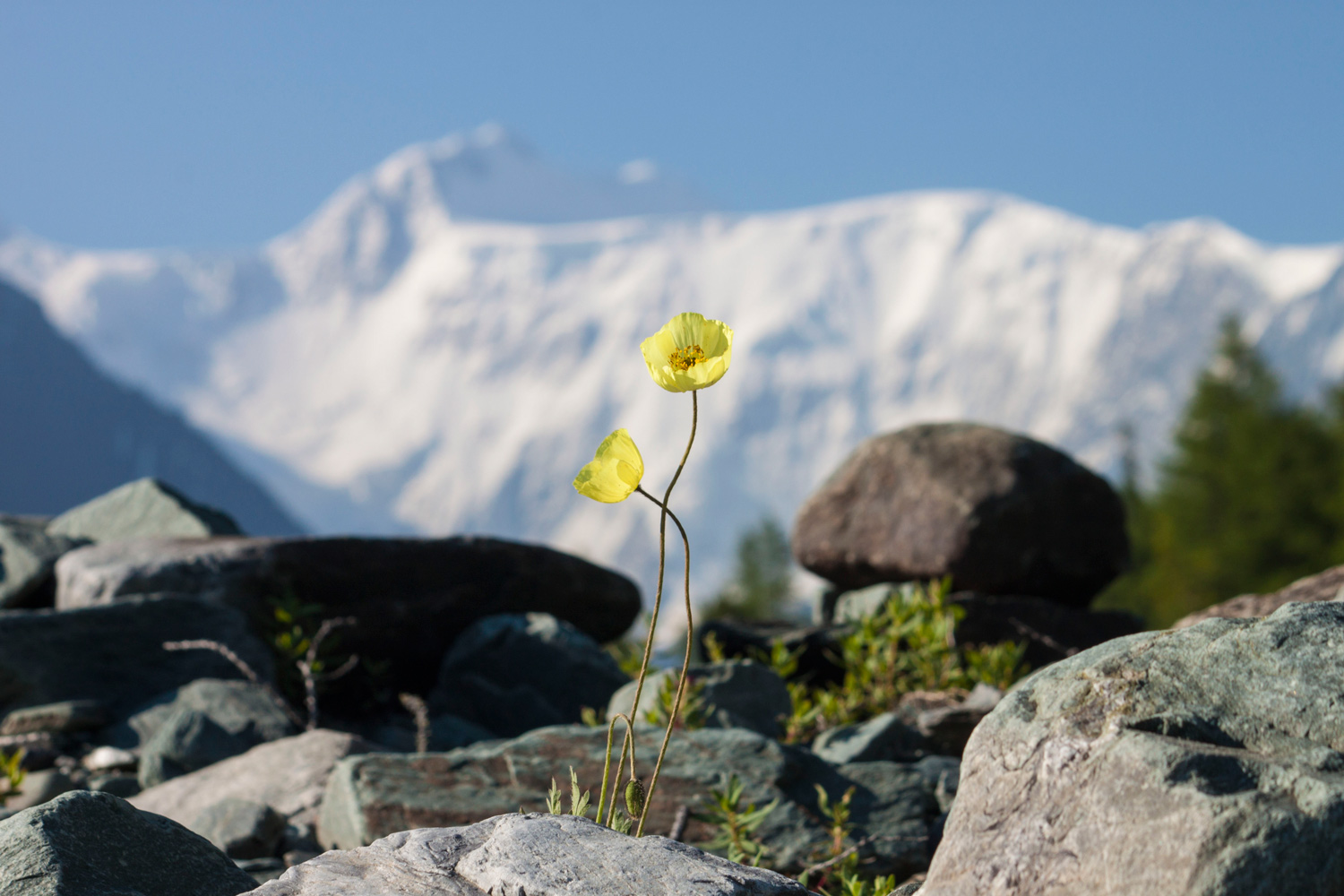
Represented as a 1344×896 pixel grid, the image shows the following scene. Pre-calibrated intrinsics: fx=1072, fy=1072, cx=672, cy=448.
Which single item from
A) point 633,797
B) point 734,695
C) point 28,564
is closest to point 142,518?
point 28,564

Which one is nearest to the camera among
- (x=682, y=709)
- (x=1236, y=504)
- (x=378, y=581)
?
(x=682, y=709)

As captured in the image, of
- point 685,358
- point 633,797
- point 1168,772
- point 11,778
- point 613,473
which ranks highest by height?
point 685,358

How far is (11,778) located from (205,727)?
0.85 metres

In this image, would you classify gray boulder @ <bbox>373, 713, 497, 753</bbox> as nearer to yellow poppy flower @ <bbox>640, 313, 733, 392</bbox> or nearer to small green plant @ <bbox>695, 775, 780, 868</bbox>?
small green plant @ <bbox>695, 775, 780, 868</bbox>

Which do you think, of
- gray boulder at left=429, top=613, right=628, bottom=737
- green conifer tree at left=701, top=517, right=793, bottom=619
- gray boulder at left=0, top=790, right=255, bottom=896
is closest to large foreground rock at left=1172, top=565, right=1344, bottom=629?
gray boulder at left=429, top=613, right=628, bottom=737

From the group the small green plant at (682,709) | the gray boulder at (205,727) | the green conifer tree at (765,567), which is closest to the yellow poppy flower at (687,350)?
the small green plant at (682,709)

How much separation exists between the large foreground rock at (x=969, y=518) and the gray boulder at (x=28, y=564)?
539 cm

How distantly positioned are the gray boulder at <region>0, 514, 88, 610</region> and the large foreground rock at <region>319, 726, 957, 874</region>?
152 inches

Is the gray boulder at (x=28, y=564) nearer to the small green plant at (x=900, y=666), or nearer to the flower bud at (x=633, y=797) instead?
the small green plant at (x=900, y=666)

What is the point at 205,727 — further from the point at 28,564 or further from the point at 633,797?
the point at 633,797

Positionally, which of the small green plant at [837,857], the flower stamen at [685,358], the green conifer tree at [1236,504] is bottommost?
the green conifer tree at [1236,504]

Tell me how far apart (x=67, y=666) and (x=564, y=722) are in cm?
269

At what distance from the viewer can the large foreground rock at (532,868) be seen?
1974 mm

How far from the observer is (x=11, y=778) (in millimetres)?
4441
